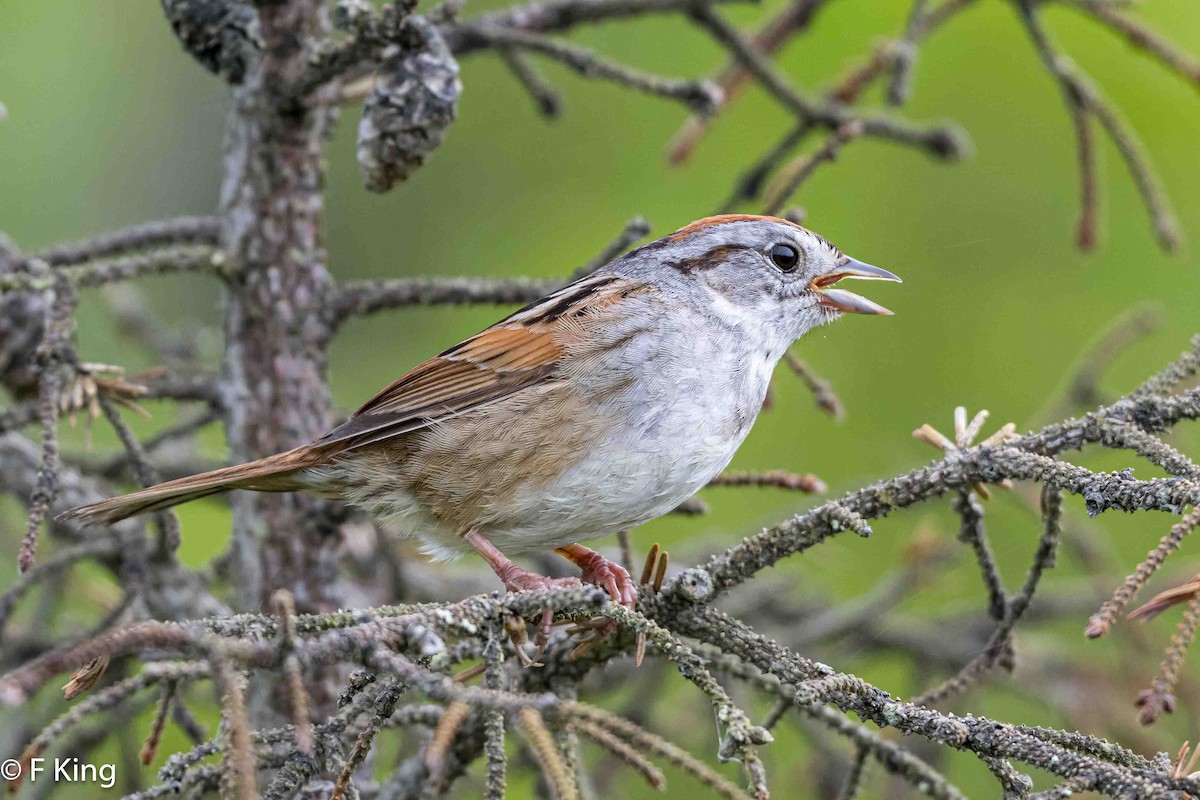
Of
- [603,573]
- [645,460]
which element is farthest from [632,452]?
[603,573]

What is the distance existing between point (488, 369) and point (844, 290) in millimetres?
971

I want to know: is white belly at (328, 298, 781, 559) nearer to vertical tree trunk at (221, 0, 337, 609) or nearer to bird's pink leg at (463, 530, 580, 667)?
bird's pink leg at (463, 530, 580, 667)

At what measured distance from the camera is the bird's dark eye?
11.2 ft

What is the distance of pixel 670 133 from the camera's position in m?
6.72

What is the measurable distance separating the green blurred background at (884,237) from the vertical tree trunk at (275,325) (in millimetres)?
1384

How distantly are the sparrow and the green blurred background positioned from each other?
111 cm

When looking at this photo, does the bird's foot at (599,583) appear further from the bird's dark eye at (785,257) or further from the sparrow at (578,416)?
the bird's dark eye at (785,257)

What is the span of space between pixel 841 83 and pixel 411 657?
9.79ft

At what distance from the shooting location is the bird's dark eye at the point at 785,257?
135 inches

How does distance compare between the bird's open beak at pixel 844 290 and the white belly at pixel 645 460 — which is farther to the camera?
the bird's open beak at pixel 844 290

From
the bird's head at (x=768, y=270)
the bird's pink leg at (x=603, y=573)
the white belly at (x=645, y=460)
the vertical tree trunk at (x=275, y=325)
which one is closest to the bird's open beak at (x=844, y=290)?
the bird's head at (x=768, y=270)

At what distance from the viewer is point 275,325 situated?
10.3 feet

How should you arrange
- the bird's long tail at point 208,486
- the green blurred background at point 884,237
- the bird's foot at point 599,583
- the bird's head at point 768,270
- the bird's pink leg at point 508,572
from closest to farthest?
1. the bird's foot at point 599,583
2. the bird's long tail at point 208,486
3. the bird's pink leg at point 508,572
4. the bird's head at point 768,270
5. the green blurred background at point 884,237

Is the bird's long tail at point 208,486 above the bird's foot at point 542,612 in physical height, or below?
above
